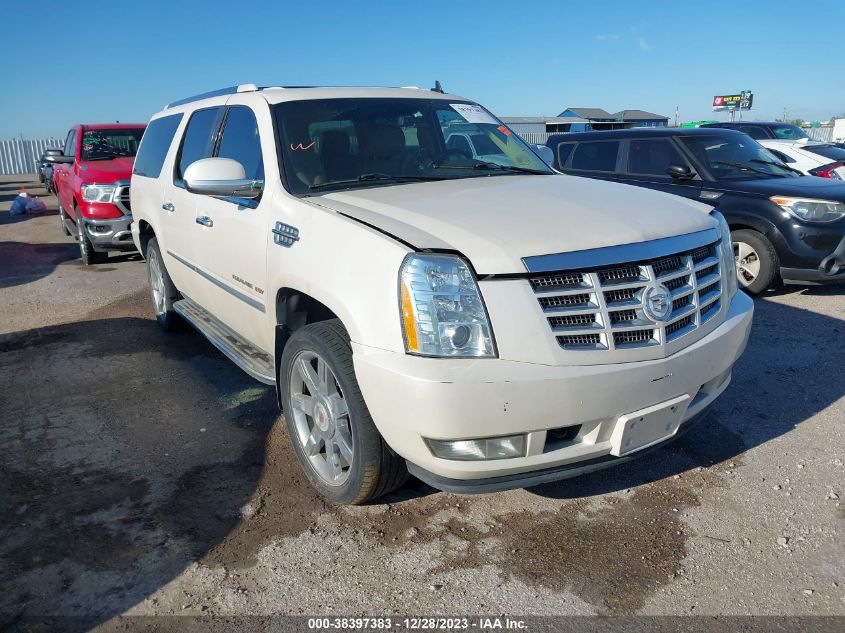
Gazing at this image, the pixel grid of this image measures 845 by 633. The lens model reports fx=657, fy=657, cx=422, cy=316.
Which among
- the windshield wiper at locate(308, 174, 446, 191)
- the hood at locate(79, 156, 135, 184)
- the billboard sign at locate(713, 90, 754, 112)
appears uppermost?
the billboard sign at locate(713, 90, 754, 112)

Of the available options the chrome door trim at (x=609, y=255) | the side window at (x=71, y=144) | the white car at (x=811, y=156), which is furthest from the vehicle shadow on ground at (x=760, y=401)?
the side window at (x=71, y=144)

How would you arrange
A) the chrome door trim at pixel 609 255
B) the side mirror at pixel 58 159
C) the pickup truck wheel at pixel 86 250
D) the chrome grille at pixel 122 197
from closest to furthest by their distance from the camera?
1. the chrome door trim at pixel 609 255
2. the chrome grille at pixel 122 197
3. the pickup truck wheel at pixel 86 250
4. the side mirror at pixel 58 159

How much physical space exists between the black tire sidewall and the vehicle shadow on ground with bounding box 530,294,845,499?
93 centimetres

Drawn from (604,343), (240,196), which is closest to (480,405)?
(604,343)

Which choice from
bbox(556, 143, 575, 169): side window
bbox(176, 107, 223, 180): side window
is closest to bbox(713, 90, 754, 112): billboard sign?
bbox(556, 143, 575, 169): side window

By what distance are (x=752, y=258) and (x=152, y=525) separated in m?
6.29

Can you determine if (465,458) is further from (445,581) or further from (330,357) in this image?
(330,357)

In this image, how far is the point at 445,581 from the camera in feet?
8.57

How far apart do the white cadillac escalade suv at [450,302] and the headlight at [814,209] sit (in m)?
3.87

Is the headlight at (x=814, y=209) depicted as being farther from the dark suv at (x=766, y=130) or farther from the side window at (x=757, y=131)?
the side window at (x=757, y=131)

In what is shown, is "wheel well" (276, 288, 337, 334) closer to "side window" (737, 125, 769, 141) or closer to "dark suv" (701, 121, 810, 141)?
"dark suv" (701, 121, 810, 141)

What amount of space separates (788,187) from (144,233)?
6.38 meters

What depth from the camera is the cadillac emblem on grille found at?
8.54 ft

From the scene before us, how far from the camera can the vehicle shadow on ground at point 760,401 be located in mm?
3398
